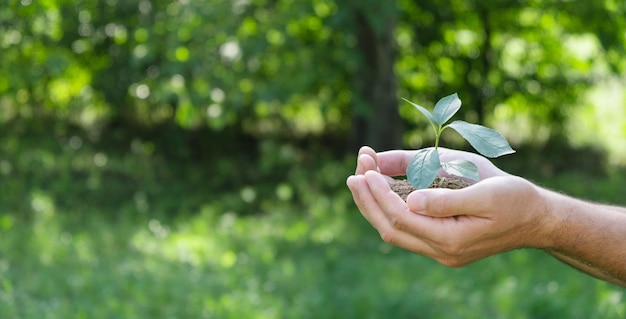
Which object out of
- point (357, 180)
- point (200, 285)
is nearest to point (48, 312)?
point (200, 285)

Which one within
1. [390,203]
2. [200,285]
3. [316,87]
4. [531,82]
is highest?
[390,203]

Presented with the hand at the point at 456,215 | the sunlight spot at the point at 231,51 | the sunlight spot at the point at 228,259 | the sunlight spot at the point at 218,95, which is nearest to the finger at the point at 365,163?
the hand at the point at 456,215

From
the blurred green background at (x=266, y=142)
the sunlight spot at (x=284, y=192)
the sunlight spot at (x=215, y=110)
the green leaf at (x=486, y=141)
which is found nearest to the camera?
the green leaf at (x=486, y=141)

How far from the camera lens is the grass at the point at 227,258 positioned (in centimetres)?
402

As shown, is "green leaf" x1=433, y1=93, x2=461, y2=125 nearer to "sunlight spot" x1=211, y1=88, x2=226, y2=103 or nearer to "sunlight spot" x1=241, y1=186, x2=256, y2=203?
"sunlight spot" x1=211, y1=88, x2=226, y2=103

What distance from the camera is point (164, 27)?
20.0 feet

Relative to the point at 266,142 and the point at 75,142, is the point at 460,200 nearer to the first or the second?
the point at 266,142

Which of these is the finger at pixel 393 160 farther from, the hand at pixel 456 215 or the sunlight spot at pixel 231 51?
the sunlight spot at pixel 231 51

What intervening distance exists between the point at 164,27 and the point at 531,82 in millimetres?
4259

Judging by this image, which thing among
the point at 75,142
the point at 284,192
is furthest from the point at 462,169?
the point at 75,142

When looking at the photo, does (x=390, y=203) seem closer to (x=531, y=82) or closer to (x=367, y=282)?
(x=367, y=282)

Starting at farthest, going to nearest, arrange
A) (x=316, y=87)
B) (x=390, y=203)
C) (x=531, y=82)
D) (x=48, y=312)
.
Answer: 1. (x=531, y=82)
2. (x=316, y=87)
3. (x=48, y=312)
4. (x=390, y=203)

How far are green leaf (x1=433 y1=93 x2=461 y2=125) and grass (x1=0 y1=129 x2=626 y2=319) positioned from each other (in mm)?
2045

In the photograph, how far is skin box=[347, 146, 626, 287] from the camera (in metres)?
1.79
